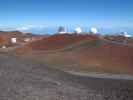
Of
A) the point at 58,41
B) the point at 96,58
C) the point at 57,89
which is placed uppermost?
the point at 58,41

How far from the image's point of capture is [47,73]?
29.4 metres

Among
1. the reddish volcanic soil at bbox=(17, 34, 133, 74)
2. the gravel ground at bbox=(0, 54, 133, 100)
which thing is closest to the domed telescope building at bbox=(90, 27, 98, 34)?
the reddish volcanic soil at bbox=(17, 34, 133, 74)

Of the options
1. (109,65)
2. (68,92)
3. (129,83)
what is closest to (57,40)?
(109,65)

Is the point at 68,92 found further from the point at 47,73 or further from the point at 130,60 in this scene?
the point at 130,60

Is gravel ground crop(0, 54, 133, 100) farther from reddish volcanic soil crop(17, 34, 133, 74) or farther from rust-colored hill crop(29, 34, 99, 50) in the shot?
rust-colored hill crop(29, 34, 99, 50)

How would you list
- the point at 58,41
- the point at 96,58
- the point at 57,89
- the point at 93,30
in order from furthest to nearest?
the point at 93,30 → the point at 58,41 → the point at 96,58 → the point at 57,89

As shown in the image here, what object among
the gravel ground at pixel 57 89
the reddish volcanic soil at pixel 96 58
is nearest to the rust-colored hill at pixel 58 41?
the reddish volcanic soil at pixel 96 58

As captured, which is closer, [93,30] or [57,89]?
[57,89]

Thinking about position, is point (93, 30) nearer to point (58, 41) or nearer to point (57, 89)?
point (58, 41)

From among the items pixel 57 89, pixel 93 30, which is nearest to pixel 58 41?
pixel 93 30

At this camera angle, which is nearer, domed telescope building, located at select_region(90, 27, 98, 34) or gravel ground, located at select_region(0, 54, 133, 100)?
gravel ground, located at select_region(0, 54, 133, 100)

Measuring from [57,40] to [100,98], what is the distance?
4635 cm

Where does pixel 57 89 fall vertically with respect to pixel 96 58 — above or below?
above

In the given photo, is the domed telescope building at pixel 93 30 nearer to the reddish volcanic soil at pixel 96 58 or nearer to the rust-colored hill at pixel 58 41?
the rust-colored hill at pixel 58 41
